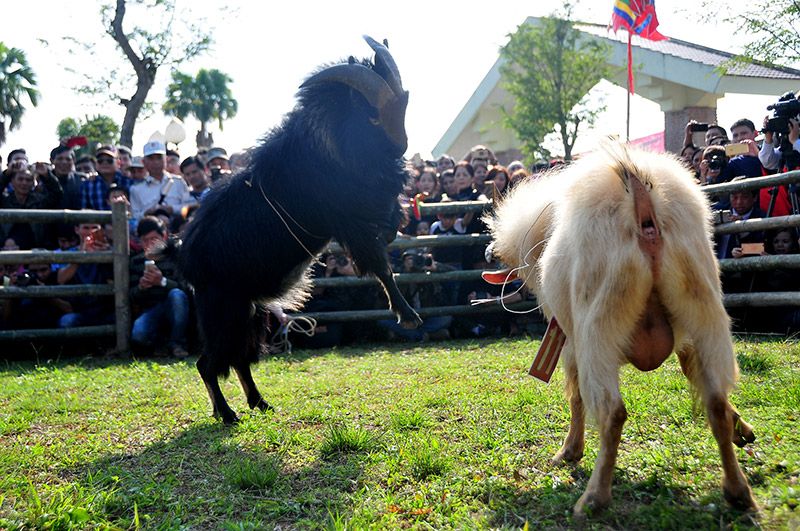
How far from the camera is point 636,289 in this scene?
2.67 m

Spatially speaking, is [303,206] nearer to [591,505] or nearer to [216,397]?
[216,397]

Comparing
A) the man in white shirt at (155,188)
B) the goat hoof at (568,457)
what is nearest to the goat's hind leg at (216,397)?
the goat hoof at (568,457)

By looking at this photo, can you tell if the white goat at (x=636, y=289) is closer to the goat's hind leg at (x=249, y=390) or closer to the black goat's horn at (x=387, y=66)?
the black goat's horn at (x=387, y=66)

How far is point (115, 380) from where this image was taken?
19.5 ft

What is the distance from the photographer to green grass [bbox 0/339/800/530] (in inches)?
110

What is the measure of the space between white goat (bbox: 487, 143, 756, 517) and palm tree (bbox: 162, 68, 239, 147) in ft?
120

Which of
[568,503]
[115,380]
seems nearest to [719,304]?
[568,503]

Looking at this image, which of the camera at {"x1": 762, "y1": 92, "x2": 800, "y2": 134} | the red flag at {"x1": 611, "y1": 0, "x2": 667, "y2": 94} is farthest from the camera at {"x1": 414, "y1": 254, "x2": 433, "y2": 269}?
the red flag at {"x1": 611, "y1": 0, "x2": 667, "y2": 94}

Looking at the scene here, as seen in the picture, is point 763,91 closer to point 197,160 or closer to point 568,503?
point 197,160

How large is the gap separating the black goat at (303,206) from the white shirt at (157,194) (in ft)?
13.5

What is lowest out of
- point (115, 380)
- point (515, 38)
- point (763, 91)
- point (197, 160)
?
point (115, 380)

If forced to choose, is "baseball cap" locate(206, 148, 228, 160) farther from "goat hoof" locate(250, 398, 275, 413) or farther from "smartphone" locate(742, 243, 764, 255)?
"smartphone" locate(742, 243, 764, 255)

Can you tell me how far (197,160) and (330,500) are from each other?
6696 millimetres

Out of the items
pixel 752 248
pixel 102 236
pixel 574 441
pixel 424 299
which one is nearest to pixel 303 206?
pixel 574 441
